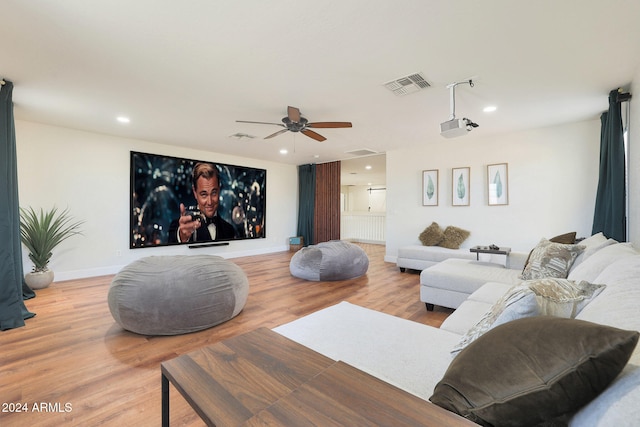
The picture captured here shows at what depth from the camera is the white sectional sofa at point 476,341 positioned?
605 mm

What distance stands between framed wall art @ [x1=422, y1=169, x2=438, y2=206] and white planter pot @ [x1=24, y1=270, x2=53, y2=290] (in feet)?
21.2

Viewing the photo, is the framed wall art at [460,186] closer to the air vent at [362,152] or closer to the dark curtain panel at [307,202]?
the air vent at [362,152]

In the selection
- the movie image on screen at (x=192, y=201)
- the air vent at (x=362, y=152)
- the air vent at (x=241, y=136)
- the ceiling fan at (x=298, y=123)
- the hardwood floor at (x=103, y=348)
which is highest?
the air vent at (x=362, y=152)

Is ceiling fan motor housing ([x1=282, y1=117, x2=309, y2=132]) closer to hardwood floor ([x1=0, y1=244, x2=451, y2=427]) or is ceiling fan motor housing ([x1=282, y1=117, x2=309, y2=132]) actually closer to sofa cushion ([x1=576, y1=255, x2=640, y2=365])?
hardwood floor ([x1=0, y1=244, x2=451, y2=427])

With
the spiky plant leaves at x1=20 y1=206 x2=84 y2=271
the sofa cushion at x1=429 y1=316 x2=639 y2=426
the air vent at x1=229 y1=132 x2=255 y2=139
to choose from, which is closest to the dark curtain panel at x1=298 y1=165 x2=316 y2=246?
the air vent at x1=229 y1=132 x2=255 y2=139

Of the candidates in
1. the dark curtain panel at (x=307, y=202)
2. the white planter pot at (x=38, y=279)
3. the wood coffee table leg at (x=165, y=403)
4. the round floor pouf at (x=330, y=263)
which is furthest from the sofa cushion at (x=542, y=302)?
the dark curtain panel at (x=307, y=202)

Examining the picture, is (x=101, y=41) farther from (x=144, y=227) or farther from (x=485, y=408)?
(x=144, y=227)

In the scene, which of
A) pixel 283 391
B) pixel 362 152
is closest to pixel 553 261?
pixel 283 391

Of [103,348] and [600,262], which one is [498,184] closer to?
[600,262]

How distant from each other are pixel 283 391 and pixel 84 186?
5.52 meters

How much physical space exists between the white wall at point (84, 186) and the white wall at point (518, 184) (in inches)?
200

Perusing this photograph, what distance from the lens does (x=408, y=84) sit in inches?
115

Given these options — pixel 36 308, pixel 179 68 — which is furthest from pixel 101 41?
pixel 36 308

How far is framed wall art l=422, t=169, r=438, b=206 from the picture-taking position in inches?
220
